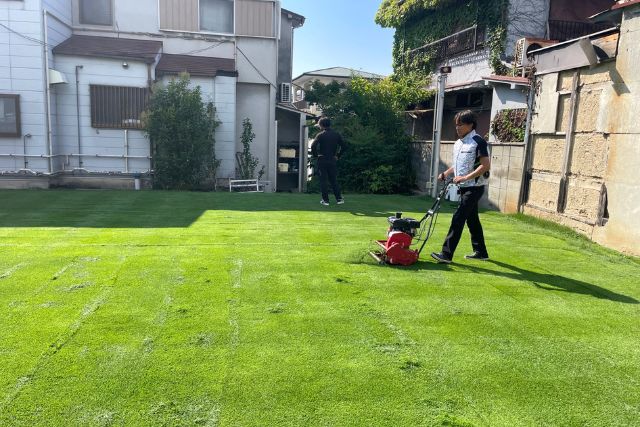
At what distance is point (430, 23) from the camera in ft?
57.5

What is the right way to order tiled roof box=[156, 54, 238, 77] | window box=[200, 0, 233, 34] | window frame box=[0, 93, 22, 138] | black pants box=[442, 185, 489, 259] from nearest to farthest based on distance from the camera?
1. black pants box=[442, 185, 489, 259]
2. window frame box=[0, 93, 22, 138]
3. tiled roof box=[156, 54, 238, 77]
4. window box=[200, 0, 233, 34]

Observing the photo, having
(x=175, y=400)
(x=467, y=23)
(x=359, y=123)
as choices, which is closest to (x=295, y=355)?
(x=175, y=400)

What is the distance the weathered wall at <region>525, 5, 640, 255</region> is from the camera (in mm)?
6027

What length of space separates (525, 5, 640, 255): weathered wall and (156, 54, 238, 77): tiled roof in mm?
8319

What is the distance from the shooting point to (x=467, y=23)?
50.9 feet

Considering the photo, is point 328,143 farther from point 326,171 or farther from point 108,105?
point 108,105

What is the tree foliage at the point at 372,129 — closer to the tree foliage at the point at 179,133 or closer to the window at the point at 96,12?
the tree foliage at the point at 179,133

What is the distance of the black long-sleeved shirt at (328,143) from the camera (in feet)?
30.0

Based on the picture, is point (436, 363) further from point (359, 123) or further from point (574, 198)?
point (359, 123)

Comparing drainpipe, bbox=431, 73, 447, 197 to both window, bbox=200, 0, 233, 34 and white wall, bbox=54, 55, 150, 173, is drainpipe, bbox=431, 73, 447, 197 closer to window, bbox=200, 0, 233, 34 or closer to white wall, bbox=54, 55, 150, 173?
window, bbox=200, 0, 233, 34

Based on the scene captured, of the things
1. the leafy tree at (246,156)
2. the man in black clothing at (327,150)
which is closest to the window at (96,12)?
the leafy tree at (246,156)

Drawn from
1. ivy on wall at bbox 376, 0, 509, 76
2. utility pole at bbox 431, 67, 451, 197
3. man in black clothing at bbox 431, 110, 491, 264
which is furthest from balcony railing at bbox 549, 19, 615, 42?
man in black clothing at bbox 431, 110, 491, 264

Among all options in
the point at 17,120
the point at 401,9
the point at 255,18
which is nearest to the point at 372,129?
the point at 255,18

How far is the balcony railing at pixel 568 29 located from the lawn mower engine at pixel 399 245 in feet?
38.4
